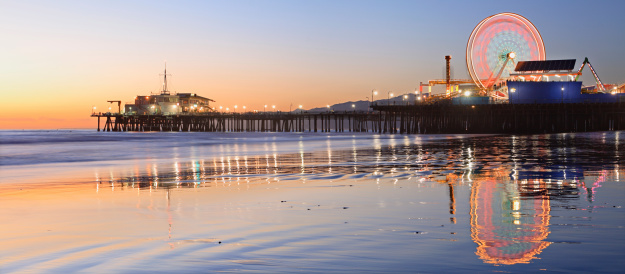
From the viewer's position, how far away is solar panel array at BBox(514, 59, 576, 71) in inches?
3378

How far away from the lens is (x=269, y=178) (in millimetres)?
17922

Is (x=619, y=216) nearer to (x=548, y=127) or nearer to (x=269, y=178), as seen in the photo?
(x=269, y=178)

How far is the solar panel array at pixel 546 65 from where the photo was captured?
85.8m

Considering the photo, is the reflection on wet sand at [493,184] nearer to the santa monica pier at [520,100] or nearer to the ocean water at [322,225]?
the ocean water at [322,225]

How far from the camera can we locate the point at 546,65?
283ft

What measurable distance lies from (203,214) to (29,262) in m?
3.85

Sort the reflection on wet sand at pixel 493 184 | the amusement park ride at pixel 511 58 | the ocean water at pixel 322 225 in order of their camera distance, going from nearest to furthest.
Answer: the ocean water at pixel 322 225 < the reflection on wet sand at pixel 493 184 < the amusement park ride at pixel 511 58

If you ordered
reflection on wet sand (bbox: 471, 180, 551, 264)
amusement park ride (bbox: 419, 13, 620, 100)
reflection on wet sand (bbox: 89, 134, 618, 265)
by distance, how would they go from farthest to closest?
amusement park ride (bbox: 419, 13, 620, 100), reflection on wet sand (bbox: 89, 134, 618, 265), reflection on wet sand (bbox: 471, 180, 551, 264)

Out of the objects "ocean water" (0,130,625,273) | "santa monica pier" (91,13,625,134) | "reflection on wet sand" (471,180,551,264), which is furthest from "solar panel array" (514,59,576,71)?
"reflection on wet sand" (471,180,551,264)

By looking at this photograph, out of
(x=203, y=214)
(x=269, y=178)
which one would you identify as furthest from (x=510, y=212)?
(x=269, y=178)

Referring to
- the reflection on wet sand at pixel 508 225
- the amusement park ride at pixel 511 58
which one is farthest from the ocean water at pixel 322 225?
the amusement park ride at pixel 511 58

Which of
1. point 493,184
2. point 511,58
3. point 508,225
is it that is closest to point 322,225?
point 508,225

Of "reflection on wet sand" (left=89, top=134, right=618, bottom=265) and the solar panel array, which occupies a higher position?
the solar panel array

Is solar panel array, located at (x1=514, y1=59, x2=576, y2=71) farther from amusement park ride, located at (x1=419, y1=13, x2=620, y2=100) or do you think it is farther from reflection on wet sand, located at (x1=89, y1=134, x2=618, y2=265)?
reflection on wet sand, located at (x1=89, y1=134, x2=618, y2=265)
